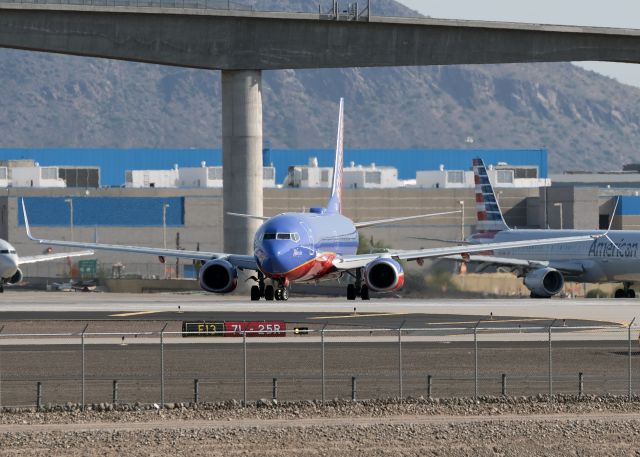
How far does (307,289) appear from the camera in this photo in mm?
103562

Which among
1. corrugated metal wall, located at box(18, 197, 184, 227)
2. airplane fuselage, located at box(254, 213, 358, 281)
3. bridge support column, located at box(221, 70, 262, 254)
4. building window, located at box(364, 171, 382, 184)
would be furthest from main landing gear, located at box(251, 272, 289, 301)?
building window, located at box(364, 171, 382, 184)

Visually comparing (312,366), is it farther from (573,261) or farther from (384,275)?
(573,261)

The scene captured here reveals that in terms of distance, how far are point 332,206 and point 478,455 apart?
178 ft

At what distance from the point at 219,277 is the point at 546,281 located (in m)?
22.7

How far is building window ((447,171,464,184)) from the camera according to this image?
173 m

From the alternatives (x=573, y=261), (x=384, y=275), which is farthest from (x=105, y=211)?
(x=384, y=275)

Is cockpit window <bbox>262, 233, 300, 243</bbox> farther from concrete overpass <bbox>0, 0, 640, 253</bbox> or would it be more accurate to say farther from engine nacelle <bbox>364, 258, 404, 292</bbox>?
concrete overpass <bbox>0, 0, 640, 253</bbox>

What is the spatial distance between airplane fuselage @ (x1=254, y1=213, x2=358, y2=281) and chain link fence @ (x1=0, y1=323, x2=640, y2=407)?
14120mm

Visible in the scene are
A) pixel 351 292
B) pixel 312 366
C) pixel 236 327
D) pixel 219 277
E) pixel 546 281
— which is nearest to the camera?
pixel 312 366

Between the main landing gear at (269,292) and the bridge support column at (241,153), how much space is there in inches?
396

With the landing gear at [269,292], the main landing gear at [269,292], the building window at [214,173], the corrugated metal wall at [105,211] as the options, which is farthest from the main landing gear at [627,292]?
the building window at [214,173]

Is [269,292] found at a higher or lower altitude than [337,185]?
lower

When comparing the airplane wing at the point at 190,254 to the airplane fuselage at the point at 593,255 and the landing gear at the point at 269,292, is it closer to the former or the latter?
the landing gear at the point at 269,292

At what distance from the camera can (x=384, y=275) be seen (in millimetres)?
78062
